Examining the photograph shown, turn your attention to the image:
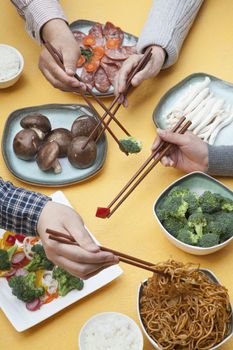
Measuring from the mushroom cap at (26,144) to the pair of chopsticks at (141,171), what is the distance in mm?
377

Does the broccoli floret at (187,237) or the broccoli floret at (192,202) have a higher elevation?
the broccoli floret at (192,202)

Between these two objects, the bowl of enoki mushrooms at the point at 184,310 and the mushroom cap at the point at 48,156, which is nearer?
the bowl of enoki mushrooms at the point at 184,310

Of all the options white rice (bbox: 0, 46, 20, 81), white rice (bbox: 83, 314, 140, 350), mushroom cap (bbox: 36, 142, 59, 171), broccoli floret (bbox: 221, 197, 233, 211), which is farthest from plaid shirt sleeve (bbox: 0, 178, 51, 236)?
white rice (bbox: 0, 46, 20, 81)

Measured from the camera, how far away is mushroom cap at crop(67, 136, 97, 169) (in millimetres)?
2043

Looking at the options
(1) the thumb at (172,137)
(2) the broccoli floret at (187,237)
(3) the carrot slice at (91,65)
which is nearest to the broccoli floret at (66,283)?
(2) the broccoli floret at (187,237)

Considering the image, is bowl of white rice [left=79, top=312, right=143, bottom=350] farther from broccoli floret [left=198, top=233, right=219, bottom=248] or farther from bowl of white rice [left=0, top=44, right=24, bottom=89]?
bowl of white rice [left=0, top=44, right=24, bottom=89]

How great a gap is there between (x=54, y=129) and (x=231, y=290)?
3.02ft

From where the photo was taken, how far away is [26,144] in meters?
2.08

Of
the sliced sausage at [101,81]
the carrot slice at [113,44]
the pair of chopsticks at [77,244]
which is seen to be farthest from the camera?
the carrot slice at [113,44]

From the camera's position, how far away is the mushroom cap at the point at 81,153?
2.04 metres

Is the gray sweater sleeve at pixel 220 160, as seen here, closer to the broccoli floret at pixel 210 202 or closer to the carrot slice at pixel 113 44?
the broccoli floret at pixel 210 202

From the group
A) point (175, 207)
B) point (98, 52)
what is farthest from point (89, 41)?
point (175, 207)

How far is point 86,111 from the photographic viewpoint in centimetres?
225

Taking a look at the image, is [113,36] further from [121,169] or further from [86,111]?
[121,169]
